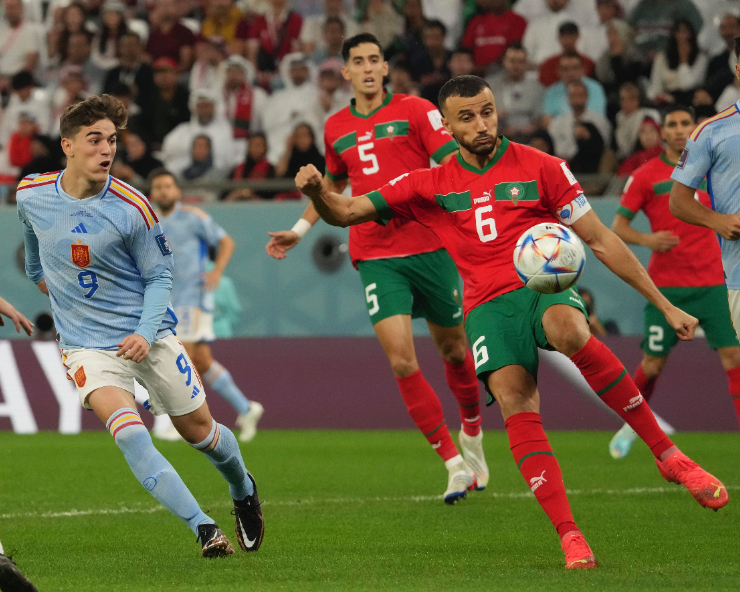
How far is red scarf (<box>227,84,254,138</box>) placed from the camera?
50.1ft

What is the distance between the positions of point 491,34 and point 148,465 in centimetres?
1123

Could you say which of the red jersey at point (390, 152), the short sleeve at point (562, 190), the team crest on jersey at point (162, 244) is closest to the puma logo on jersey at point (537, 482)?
the short sleeve at point (562, 190)

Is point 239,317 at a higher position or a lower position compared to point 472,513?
lower

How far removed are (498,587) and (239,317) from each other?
9.54 metres

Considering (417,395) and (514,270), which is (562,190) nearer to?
(514,270)

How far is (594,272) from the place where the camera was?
12727 millimetres

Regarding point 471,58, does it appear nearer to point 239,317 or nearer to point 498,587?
point 239,317

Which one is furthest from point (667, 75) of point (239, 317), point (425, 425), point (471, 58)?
point (425, 425)

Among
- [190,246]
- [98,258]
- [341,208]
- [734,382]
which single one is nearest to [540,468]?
[341,208]

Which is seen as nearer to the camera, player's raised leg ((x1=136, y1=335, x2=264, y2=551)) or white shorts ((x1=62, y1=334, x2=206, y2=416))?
white shorts ((x1=62, y1=334, x2=206, y2=416))

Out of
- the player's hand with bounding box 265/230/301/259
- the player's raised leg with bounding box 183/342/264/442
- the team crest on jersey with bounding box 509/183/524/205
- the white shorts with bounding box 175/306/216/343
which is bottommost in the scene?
the player's raised leg with bounding box 183/342/264/442

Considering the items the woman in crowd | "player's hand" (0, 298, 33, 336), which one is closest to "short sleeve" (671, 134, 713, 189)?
"player's hand" (0, 298, 33, 336)

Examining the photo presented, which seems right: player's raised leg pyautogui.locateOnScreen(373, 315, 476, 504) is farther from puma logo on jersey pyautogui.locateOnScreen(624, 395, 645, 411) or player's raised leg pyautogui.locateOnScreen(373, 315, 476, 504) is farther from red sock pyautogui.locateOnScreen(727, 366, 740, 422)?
puma logo on jersey pyautogui.locateOnScreen(624, 395, 645, 411)

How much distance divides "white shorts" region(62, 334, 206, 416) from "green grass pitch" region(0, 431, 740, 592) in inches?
27.9
